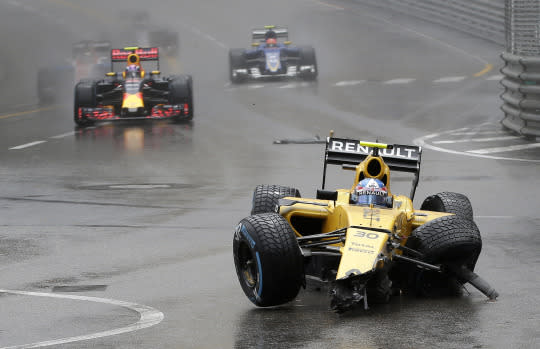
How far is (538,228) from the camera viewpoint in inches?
511

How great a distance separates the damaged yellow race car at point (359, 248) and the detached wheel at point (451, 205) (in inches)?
19.2

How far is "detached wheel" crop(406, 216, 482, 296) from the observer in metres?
9.30

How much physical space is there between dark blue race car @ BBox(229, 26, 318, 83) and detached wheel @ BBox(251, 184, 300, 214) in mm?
26104

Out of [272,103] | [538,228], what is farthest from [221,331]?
[272,103]

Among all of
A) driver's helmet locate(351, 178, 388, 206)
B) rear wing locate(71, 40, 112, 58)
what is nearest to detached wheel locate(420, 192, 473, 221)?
driver's helmet locate(351, 178, 388, 206)

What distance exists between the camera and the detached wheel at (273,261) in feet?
29.5

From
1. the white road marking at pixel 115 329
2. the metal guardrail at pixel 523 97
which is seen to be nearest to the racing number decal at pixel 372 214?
the white road marking at pixel 115 329

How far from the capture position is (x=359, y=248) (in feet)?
29.4

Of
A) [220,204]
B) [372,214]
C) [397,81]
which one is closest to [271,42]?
[397,81]

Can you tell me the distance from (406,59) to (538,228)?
108ft

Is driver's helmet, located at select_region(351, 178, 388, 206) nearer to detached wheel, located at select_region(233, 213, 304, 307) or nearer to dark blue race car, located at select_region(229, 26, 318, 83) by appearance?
detached wheel, located at select_region(233, 213, 304, 307)

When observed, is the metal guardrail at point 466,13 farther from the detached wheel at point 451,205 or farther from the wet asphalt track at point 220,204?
the detached wheel at point 451,205

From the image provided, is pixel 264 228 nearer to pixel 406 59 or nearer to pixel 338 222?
pixel 338 222

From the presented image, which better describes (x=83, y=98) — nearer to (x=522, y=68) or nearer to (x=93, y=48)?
(x=522, y=68)
